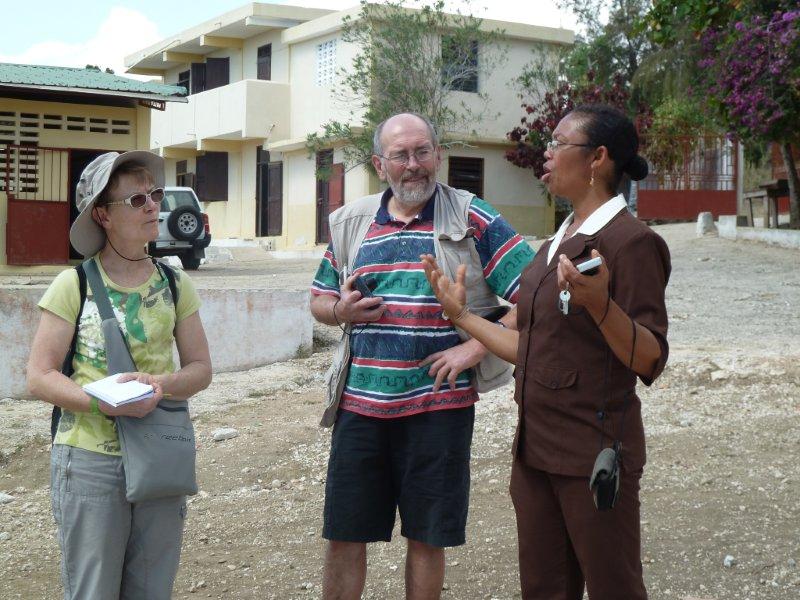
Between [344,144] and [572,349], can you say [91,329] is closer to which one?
[572,349]

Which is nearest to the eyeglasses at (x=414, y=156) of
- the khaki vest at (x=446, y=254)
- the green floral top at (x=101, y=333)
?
the khaki vest at (x=446, y=254)

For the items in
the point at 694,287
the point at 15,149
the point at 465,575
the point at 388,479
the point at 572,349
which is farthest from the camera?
the point at 15,149

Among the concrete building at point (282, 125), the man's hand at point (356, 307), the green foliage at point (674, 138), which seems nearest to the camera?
the man's hand at point (356, 307)

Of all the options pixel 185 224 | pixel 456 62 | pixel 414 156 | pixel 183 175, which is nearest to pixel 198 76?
pixel 183 175

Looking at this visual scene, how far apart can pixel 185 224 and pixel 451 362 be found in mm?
17686

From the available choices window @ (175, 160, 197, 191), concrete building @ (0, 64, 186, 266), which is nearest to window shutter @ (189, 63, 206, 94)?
window @ (175, 160, 197, 191)

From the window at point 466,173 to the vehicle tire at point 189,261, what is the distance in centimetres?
762

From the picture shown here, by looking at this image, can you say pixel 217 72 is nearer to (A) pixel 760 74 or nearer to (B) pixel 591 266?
(A) pixel 760 74

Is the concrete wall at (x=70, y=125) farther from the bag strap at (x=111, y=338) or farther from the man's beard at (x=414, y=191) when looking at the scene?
the bag strap at (x=111, y=338)

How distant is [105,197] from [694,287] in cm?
1099

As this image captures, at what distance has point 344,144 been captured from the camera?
25125 mm

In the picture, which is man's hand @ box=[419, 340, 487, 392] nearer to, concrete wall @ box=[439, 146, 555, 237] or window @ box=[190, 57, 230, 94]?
concrete wall @ box=[439, 146, 555, 237]

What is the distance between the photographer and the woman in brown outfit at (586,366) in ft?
9.09

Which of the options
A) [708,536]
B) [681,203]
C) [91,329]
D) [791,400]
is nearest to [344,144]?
[681,203]
